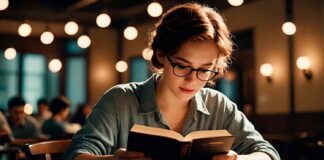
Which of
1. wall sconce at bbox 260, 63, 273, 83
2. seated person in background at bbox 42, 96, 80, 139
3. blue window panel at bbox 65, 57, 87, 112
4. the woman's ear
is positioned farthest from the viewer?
blue window panel at bbox 65, 57, 87, 112

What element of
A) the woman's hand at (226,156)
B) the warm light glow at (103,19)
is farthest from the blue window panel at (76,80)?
the woman's hand at (226,156)

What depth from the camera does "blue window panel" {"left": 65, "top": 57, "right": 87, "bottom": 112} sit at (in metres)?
11.9

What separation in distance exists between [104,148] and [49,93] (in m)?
10.1

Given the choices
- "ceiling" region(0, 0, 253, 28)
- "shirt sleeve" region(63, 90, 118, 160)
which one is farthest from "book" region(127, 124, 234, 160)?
"ceiling" region(0, 0, 253, 28)

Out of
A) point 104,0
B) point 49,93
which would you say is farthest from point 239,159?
point 49,93

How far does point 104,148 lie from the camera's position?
1817mm

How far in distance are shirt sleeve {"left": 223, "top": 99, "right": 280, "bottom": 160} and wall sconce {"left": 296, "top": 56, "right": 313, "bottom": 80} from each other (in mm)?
5711

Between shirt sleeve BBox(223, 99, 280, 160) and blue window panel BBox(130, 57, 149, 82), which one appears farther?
blue window panel BBox(130, 57, 149, 82)

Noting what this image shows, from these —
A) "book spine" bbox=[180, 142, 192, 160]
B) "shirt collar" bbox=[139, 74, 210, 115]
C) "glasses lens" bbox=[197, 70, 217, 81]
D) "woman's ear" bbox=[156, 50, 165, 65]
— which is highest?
"woman's ear" bbox=[156, 50, 165, 65]

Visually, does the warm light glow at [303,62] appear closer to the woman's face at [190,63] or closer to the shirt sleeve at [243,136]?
the shirt sleeve at [243,136]

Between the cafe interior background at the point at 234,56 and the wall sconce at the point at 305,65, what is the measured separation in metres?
0.02

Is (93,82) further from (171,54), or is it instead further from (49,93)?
(171,54)

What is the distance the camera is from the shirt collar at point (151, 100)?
1.96 metres

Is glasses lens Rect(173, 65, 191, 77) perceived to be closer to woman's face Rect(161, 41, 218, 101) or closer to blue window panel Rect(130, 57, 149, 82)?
woman's face Rect(161, 41, 218, 101)
